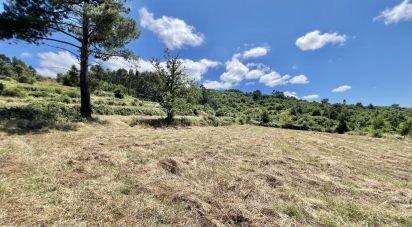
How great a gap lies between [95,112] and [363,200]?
55.2 feet

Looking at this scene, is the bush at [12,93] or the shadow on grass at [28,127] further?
the bush at [12,93]

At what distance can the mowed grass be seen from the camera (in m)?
3.50

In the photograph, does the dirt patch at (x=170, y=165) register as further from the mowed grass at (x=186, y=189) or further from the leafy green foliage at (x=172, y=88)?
the leafy green foliage at (x=172, y=88)

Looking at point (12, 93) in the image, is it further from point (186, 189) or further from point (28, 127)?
point (186, 189)

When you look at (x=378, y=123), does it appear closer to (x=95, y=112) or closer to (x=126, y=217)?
(x=95, y=112)

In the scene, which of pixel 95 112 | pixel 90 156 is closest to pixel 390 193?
pixel 90 156

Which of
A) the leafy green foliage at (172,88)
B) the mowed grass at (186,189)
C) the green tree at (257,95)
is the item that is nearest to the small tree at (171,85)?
the leafy green foliage at (172,88)

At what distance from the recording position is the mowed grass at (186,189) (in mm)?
3496

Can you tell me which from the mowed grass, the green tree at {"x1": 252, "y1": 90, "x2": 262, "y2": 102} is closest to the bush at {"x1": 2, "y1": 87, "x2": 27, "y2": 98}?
the mowed grass

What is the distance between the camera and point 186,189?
14.8ft

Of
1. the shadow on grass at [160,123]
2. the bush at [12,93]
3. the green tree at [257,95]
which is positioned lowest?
the shadow on grass at [160,123]

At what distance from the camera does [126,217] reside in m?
3.40

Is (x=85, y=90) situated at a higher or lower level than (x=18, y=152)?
higher

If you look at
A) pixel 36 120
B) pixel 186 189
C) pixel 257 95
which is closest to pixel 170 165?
→ pixel 186 189
